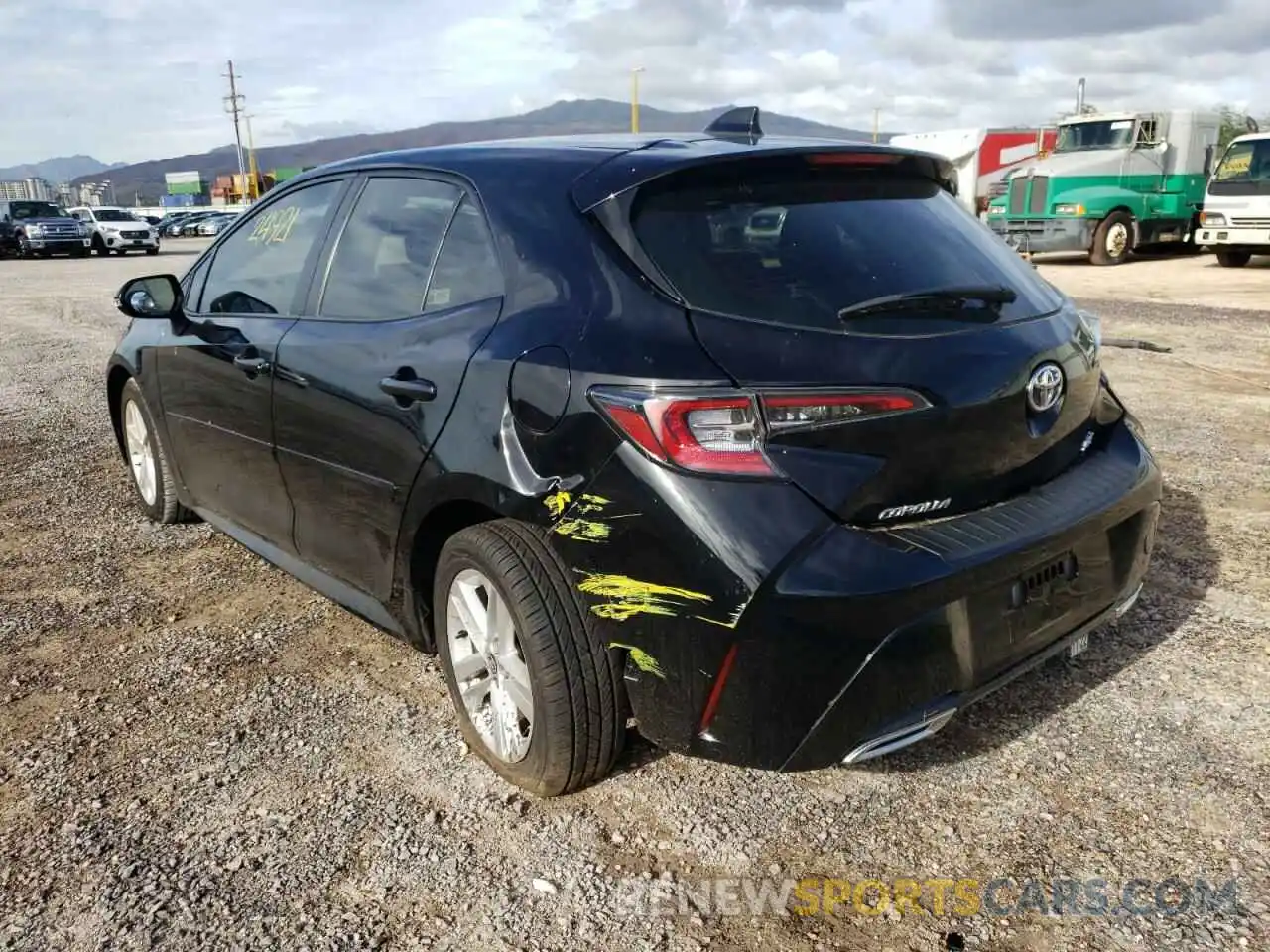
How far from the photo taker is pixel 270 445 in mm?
3486

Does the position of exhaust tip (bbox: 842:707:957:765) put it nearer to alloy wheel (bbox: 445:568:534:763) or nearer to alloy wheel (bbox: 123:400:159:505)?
alloy wheel (bbox: 445:568:534:763)

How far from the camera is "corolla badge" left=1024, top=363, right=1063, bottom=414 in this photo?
252 cm

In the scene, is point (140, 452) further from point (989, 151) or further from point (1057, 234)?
point (989, 151)

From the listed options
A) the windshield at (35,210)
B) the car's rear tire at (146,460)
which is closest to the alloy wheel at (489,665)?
the car's rear tire at (146,460)

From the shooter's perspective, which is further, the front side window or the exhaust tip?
the front side window

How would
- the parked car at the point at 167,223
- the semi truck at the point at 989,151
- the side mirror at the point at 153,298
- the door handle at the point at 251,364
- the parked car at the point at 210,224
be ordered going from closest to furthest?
1. the door handle at the point at 251,364
2. the side mirror at the point at 153,298
3. the semi truck at the point at 989,151
4. the parked car at the point at 210,224
5. the parked car at the point at 167,223

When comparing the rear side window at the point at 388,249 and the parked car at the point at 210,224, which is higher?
the rear side window at the point at 388,249

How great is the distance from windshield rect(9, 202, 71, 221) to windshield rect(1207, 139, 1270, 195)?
1242 inches

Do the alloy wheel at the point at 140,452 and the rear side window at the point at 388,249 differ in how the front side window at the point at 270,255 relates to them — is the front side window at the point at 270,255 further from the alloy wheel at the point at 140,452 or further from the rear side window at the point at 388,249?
the alloy wheel at the point at 140,452

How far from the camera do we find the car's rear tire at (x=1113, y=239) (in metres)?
20.2

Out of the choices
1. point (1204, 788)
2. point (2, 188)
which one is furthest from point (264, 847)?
point (2, 188)

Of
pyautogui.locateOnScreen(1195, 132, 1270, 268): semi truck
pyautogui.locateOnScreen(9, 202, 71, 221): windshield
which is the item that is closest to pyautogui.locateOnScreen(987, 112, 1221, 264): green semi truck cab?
pyautogui.locateOnScreen(1195, 132, 1270, 268): semi truck

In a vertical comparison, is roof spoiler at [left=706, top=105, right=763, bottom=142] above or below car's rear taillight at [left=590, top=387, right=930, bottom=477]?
above

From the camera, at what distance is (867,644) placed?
2.17 meters
